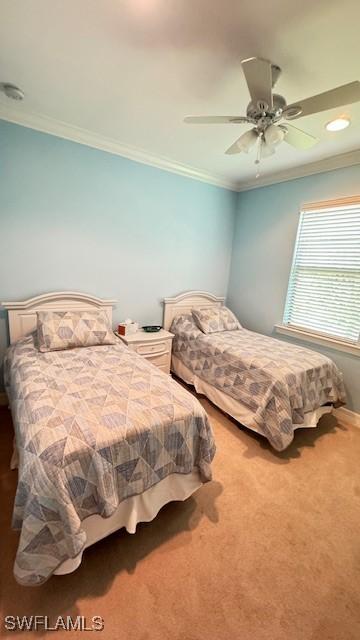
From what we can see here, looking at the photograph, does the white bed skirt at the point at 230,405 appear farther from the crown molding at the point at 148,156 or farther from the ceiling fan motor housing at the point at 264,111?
the crown molding at the point at 148,156

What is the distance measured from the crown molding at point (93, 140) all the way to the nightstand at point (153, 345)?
6.20 feet

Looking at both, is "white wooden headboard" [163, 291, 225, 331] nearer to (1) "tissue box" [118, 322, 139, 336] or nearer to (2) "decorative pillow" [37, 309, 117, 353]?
(1) "tissue box" [118, 322, 139, 336]

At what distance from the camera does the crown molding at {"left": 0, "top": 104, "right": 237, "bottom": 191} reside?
2135 millimetres

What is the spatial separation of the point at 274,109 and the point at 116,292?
212 cm

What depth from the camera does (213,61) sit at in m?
1.47

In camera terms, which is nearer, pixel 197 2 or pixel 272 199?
pixel 197 2

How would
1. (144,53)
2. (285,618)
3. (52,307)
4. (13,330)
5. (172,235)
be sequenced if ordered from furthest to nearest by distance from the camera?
(172,235), (52,307), (13,330), (144,53), (285,618)

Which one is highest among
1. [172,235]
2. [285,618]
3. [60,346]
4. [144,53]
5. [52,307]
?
[144,53]

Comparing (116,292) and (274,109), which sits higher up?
(274,109)

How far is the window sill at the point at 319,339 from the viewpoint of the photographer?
8.47 ft

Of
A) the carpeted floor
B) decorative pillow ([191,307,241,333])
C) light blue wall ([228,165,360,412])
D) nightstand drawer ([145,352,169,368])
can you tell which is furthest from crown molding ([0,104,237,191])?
the carpeted floor

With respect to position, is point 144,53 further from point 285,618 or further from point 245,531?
point 285,618

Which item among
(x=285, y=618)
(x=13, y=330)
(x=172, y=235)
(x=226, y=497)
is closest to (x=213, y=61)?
(x=172, y=235)

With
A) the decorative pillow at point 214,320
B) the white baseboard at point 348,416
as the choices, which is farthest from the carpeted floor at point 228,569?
the decorative pillow at point 214,320
